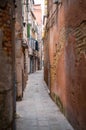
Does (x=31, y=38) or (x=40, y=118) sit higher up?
(x=31, y=38)

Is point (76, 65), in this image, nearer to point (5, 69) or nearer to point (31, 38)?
point (5, 69)

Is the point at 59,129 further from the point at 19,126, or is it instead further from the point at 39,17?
the point at 39,17

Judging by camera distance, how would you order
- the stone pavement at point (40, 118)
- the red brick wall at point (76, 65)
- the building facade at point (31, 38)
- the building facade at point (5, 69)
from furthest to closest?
1. the building facade at point (31, 38)
2. the stone pavement at point (40, 118)
3. the red brick wall at point (76, 65)
4. the building facade at point (5, 69)

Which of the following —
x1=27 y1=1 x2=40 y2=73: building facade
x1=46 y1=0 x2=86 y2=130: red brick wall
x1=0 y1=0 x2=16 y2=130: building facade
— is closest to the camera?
x1=0 y1=0 x2=16 y2=130: building facade

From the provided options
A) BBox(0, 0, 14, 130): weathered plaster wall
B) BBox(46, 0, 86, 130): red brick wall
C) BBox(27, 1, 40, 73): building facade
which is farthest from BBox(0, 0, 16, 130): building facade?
BBox(27, 1, 40, 73): building facade

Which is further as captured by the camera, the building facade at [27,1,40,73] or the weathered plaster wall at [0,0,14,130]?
the building facade at [27,1,40,73]

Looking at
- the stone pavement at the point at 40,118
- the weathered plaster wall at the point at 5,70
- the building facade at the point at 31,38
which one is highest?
the building facade at the point at 31,38

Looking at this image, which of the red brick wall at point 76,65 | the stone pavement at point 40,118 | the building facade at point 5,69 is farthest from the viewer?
the stone pavement at point 40,118

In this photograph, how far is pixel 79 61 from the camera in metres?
5.77

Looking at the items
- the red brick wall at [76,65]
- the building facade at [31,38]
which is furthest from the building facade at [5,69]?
the building facade at [31,38]

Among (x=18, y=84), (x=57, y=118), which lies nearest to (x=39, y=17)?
(x=18, y=84)

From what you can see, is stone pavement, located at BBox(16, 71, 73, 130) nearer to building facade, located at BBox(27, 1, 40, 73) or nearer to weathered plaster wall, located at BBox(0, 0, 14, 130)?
weathered plaster wall, located at BBox(0, 0, 14, 130)

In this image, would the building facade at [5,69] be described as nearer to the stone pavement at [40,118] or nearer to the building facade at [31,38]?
the stone pavement at [40,118]

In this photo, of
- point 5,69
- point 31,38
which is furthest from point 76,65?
point 31,38
